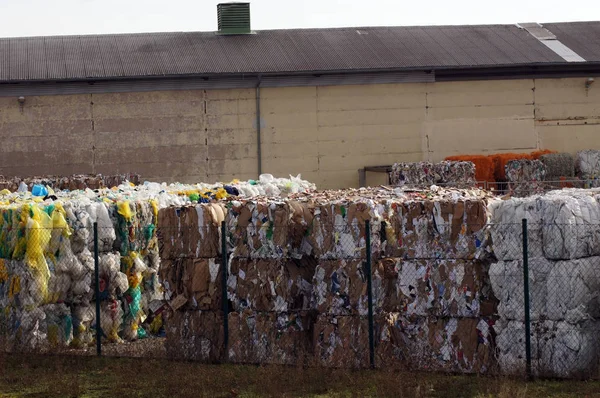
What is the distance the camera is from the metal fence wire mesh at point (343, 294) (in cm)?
1378

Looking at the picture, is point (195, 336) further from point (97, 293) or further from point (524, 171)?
point (524, 171)

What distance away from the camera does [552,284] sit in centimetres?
1377

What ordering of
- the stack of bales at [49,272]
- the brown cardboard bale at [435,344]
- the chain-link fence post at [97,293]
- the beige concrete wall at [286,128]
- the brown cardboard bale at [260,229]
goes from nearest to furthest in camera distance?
the brown cardboard bale at [435,344] → the brown cardboard bale at [260,229] → the chain-link fence post at [97,293] → the stack of bales at [49,272] → the beige concrete wall at [286,128]

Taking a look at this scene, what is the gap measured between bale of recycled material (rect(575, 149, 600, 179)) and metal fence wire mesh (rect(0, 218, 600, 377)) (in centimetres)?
2499

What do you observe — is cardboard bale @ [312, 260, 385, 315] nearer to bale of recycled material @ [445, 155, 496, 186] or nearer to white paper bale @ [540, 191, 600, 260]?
white paper bale @ [540, 191, 600, 260]

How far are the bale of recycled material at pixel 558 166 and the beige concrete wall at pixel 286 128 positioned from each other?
5179 mm

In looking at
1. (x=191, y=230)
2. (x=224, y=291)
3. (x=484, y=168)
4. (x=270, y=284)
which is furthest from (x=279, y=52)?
(x=270, y=284)

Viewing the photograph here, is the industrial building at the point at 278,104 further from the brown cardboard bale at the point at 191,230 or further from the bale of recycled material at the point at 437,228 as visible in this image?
the bale of recycled material at the point at 437,228

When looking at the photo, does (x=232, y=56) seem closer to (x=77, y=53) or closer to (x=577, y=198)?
(x=77, y=53)

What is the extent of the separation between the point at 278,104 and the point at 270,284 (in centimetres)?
2649

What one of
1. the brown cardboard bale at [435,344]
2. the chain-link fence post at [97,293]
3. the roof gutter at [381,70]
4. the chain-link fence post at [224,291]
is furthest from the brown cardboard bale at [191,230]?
the roof gutter at [381,70]

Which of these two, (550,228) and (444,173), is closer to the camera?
(550,228)

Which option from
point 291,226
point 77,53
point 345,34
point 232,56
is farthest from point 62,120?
point 291,226

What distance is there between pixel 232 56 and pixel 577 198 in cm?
2962
